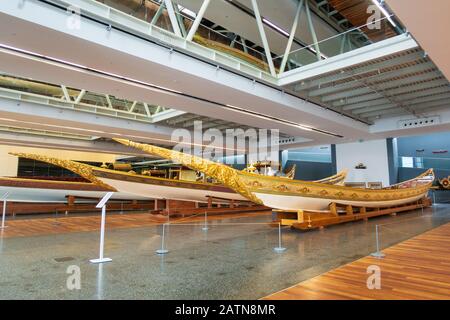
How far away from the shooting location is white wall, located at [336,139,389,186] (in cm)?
1252

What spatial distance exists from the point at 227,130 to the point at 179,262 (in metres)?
10.3

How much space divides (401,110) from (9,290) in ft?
37.8

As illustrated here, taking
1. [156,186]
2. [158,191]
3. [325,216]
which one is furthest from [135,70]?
[325,216]

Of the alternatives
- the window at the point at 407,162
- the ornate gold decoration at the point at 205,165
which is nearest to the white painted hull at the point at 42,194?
the ornate gold decoration at the point at 205,165

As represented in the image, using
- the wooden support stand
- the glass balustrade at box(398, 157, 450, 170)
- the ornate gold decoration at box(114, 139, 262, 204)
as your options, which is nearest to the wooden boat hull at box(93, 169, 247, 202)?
the wooden support stand

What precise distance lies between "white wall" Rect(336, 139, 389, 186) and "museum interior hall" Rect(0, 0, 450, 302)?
0.10m

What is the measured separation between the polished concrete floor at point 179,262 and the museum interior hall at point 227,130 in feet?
0.09

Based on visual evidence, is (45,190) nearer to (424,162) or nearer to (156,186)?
(156,186)

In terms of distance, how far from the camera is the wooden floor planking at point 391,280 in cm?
212

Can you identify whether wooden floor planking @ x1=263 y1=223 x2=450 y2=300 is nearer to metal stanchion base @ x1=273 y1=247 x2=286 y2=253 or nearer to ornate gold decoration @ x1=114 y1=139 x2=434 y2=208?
metal stanchion base @ x1=273 y1=247 x2=286 y2=253

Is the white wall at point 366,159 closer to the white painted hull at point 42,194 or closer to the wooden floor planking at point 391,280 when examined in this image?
the wooden floor planking at point 391,280
